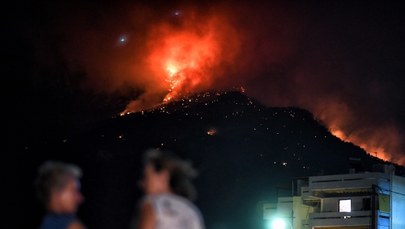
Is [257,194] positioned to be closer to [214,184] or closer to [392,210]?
[214,184]

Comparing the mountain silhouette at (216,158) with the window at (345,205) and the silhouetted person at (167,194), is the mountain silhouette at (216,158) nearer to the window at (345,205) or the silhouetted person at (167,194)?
the window at (345,205)

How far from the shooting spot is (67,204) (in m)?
6.84

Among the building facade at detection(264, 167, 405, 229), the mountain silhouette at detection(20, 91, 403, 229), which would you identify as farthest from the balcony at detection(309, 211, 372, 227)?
the mountain silhouette at detection(20, 91, 403, 229)

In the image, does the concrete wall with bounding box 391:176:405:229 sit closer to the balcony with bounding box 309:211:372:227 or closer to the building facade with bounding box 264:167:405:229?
the building facade with bounding box 264:167:405:229

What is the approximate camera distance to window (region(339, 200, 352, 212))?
2289 inches

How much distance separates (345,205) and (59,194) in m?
53.3

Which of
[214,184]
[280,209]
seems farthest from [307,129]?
[280,209]

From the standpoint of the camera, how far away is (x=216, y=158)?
166 metres

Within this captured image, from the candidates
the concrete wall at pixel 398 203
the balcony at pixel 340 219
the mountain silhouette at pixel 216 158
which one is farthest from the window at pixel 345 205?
the mountain silhouette at pixel 216 158

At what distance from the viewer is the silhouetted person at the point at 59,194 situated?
6723mm

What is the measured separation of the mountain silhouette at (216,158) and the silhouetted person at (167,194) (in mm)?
121336

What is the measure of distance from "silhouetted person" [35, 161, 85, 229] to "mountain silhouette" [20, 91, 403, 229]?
398 feet

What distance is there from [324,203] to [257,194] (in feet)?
277

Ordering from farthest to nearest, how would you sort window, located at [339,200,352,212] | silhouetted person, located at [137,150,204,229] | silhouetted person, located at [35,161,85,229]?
window, located at [339,200,352,212], silhouetted person, located at [35,161,85,229], silhouetted person, located at [137,150,204,229]
